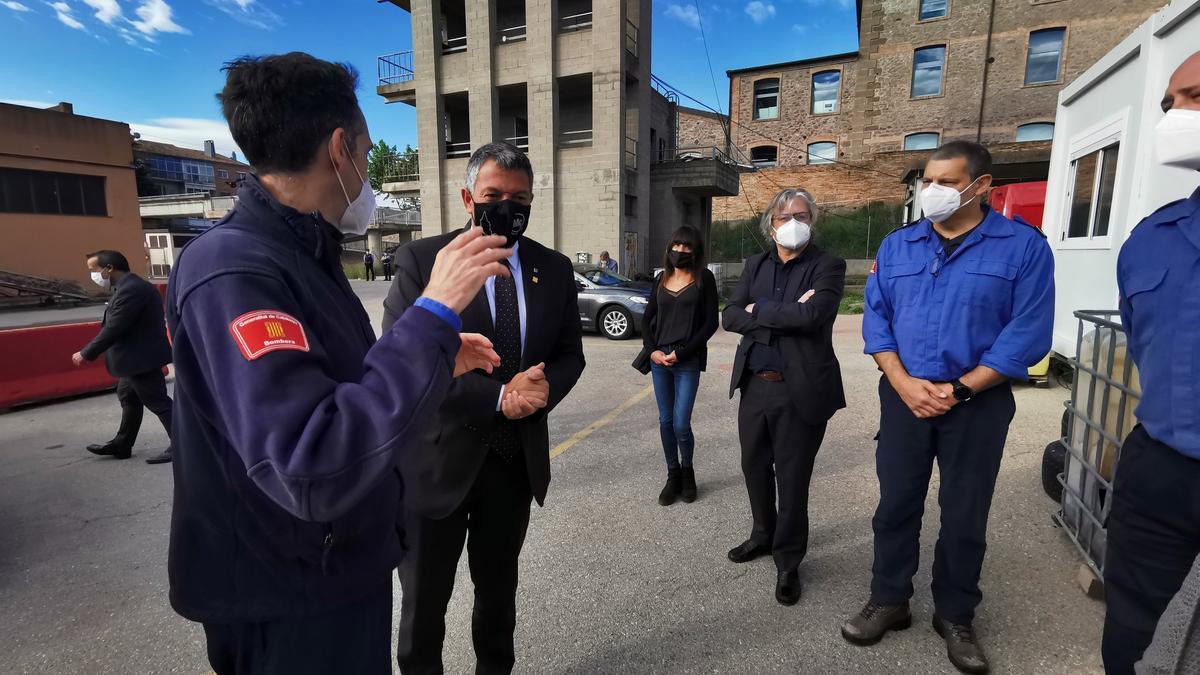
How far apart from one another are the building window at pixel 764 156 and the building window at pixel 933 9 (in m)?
8.84

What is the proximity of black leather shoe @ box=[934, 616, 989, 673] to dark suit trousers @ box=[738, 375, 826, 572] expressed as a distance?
2.29 ft

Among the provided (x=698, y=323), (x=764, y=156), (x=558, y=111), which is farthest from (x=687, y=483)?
(x=764, y=156)

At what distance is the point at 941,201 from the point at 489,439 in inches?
85.3

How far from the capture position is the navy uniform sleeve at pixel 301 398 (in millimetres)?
1020

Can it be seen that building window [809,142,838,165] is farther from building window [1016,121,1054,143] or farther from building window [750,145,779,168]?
building window [1016,121,1054,143]

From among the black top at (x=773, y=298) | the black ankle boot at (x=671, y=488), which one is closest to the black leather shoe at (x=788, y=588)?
the black top at (x=773, y=298)

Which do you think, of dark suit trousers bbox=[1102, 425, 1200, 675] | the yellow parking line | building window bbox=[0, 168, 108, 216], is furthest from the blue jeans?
building window bbox=[0, 168, 108, 216]

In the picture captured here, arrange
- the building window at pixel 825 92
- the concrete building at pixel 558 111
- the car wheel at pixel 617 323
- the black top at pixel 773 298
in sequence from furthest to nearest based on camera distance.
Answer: the building window at pixel 825 92
the concrete building at pixel 558 111
the car wheel at pixel 617 323
the black top at pixel 773 298

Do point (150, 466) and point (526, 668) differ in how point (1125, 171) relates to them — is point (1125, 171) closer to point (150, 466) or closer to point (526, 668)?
point (526, 668)

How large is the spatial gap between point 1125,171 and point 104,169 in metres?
30.5

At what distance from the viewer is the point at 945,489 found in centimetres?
261

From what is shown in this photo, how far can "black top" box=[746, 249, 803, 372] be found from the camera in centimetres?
317

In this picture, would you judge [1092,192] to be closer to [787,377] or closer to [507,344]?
[787,377]

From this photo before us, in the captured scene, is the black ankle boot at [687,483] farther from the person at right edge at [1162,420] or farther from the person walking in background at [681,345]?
the person at right edge at [1162,420]
